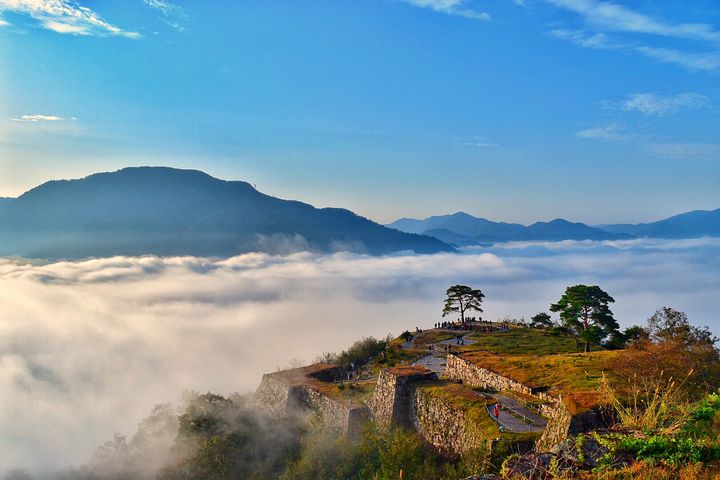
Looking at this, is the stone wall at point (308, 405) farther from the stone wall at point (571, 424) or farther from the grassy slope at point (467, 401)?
the stone wall at point (571, 424)

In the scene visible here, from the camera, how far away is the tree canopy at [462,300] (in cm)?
8362

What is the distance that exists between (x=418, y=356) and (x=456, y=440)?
30244 millimetres

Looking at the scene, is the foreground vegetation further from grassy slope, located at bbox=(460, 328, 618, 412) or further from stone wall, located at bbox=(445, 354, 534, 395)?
stone wall, located at bbox=(445, 354, 534, 395)

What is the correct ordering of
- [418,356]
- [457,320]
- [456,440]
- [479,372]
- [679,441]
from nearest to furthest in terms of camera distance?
[679,441]
[456,440]
[479,372]
[418,356]
[457,320]

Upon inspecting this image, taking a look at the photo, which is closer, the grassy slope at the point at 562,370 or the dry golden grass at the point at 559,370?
the grassy slope at the point at 562,370

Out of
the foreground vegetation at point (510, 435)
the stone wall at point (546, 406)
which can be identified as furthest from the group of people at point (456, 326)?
the stone wall at point (546, 406)

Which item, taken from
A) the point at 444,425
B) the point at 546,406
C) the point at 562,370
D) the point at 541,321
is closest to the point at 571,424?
the point at 546,406

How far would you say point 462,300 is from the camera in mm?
84250

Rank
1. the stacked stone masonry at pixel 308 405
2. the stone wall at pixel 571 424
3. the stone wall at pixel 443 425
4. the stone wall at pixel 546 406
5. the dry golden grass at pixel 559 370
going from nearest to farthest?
the stone wall at pixel 571 424 → the stone wall at pixel 546 406 → the stone wall at pixel 443 425 → the dry golden grass at pixel 559 370 → the stacked stone masonry at pixel 308 405

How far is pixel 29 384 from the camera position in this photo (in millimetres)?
179750

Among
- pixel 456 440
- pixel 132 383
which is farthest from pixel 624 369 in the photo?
pixel 132 383

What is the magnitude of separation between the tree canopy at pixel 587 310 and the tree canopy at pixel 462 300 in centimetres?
2706

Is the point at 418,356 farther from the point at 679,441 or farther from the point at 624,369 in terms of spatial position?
the point at 679,441

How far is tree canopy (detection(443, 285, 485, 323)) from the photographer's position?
3292 inches
